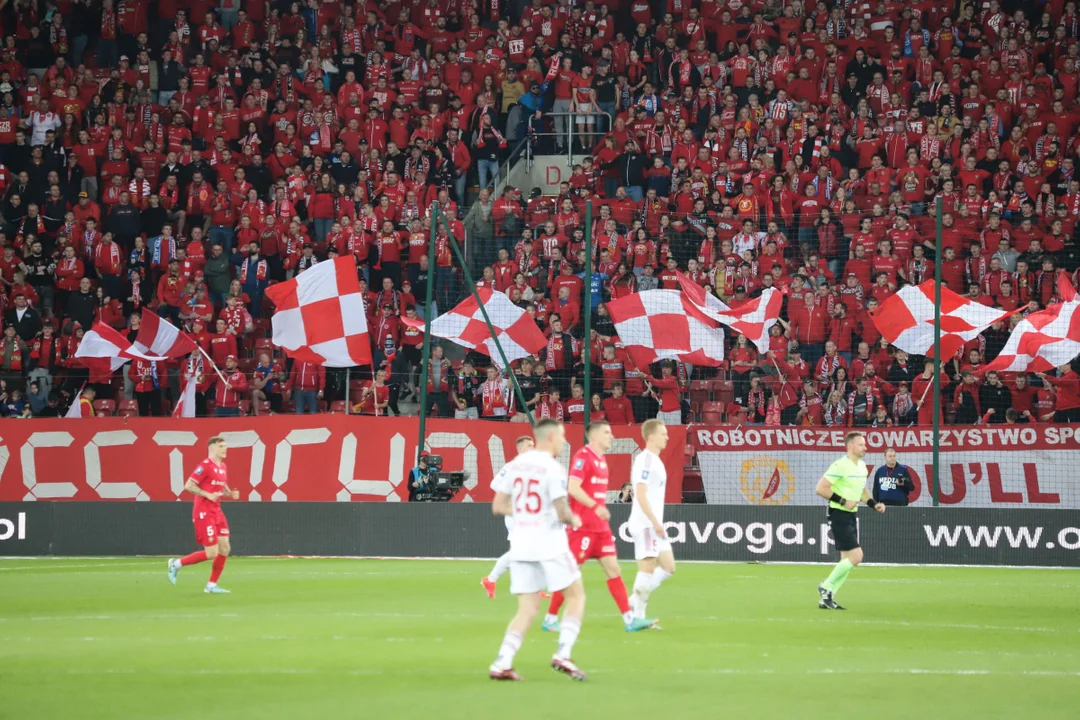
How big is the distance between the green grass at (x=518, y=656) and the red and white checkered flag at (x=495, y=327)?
5074 mm

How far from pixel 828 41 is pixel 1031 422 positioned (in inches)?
477

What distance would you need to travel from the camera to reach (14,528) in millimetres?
25141

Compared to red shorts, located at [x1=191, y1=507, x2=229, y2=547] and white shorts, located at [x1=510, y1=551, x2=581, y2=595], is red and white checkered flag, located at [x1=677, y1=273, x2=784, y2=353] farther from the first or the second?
white shorts, located at [x1=510, y1=551, x2=581, y2=595]

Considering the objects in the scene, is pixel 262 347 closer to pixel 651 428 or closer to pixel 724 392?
pixel 724 392

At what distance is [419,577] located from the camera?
20516mm

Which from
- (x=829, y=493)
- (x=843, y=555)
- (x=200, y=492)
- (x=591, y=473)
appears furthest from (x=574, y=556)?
(x=200, y=492)

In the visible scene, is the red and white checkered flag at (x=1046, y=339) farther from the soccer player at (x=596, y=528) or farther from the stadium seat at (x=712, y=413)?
the soccer player at (x=596, y=528)

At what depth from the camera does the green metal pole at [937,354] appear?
2220 cm

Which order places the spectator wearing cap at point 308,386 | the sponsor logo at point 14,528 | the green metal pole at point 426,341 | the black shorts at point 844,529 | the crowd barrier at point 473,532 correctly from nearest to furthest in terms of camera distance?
the black shorts at point 844,529
the crowd barrier at point 473,532
the green metal pole at point 426,341
the sponsor logo at point 14,528
the spectator wearing cap at point 308,386

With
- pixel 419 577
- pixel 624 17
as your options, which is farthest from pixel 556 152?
pixel 419 577

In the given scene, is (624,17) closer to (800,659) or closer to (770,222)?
(770,222)

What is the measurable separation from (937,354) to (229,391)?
12330 millimetres

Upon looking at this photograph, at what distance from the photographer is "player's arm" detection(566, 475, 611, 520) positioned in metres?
12.5

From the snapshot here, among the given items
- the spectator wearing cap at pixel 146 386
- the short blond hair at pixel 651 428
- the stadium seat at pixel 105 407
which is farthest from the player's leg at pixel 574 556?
the stadium seat at pixel 105 407
